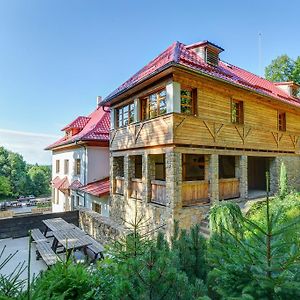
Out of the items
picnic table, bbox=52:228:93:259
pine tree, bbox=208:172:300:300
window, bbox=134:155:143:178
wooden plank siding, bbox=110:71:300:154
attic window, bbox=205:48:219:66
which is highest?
attic window, bbox=205:48:219:66

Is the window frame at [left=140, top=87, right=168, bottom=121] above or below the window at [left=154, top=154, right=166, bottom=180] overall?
above

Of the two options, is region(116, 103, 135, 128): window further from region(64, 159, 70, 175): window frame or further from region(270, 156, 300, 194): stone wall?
region(270, 156, 300, 194): stone wall

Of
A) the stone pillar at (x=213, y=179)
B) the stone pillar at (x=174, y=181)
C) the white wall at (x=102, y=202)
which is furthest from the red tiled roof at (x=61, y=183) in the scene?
the stone pillar at (x=213, y=179)

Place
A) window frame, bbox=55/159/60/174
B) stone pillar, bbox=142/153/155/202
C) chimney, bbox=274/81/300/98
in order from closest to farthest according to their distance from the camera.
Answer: stone pillar, bbox=142/153/155/202 < chimney, bbox=274/81/300/98 < window frame, bbox=55/159/60/174

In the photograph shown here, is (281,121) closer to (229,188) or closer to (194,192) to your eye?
(229,188)

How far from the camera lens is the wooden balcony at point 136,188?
1102 cm

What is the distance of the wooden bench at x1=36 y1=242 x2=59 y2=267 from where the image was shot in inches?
290

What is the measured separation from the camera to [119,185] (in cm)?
1309

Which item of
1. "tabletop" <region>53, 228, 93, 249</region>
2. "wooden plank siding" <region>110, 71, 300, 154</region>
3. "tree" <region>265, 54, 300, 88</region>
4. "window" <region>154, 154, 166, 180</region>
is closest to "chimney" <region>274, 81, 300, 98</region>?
"wooden plank siding" <region>110, 71, 300, 154</region>

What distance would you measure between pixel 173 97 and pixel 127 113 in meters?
4.12

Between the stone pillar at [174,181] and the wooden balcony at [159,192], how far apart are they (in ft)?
1.38

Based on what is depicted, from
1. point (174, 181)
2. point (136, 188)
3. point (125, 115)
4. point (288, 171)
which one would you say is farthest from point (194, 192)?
point (288, 171)

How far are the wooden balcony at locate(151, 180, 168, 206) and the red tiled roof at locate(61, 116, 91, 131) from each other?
457 inches

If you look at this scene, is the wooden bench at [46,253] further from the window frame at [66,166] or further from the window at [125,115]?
the window frame at [66,166]
